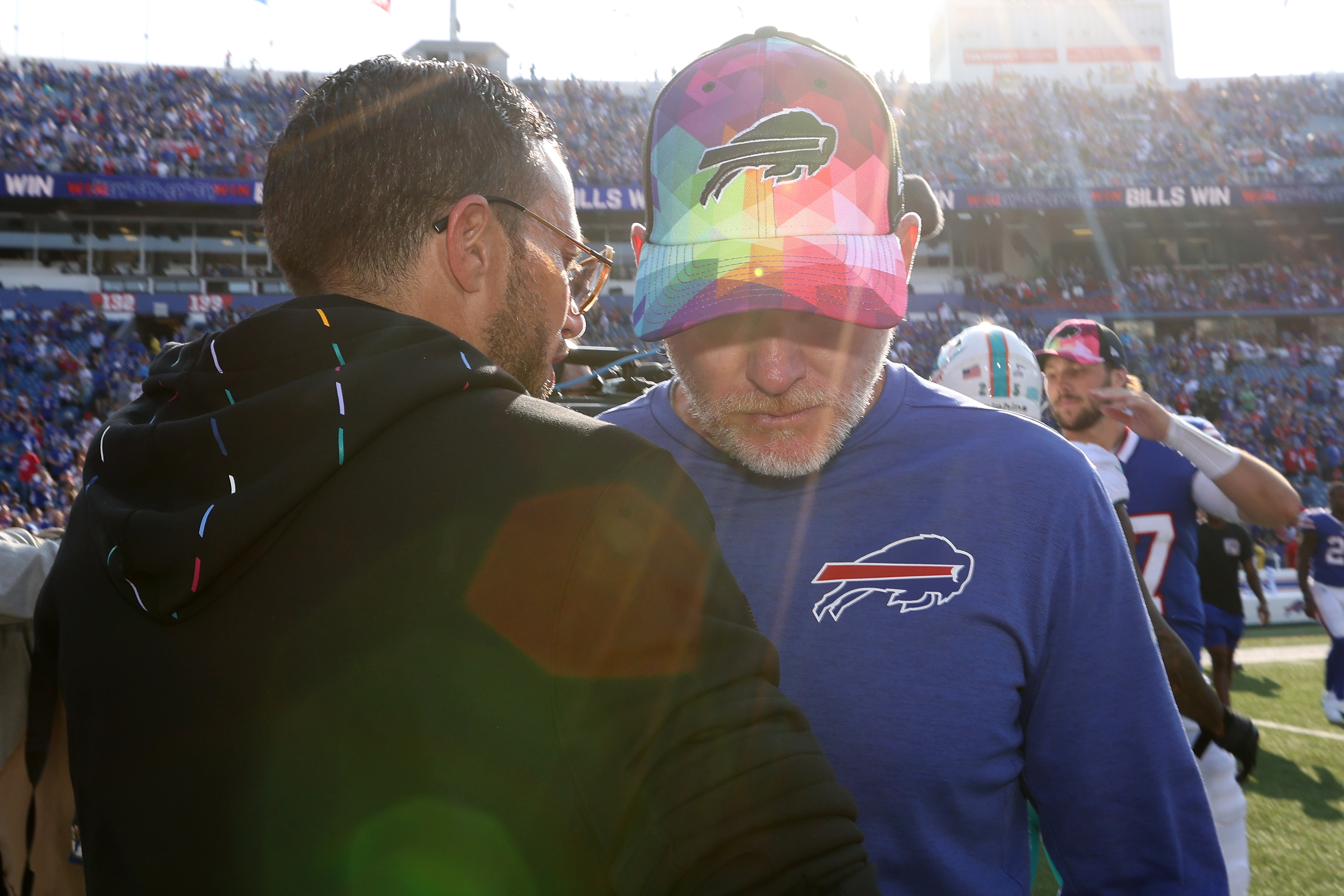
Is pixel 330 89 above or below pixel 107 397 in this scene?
above

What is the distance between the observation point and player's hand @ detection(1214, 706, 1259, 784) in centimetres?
262

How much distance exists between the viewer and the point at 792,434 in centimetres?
136

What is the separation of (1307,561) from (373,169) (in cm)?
1022

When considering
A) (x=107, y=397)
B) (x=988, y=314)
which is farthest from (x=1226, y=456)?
(x=988, y=314)

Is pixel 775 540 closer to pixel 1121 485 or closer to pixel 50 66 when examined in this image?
pixel 1121 485

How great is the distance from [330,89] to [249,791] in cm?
96

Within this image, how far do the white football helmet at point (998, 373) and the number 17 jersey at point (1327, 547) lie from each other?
6869mm

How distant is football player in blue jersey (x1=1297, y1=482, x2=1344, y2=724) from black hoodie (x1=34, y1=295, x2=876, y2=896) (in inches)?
333

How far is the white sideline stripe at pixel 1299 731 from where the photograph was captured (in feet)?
23.7

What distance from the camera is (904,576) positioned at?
129cm

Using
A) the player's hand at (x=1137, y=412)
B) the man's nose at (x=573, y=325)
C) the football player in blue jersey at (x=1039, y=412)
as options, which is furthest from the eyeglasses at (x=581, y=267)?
the player's hand at (x=1137, y=412)

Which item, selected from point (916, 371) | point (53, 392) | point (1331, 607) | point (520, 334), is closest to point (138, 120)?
point (53, 392)

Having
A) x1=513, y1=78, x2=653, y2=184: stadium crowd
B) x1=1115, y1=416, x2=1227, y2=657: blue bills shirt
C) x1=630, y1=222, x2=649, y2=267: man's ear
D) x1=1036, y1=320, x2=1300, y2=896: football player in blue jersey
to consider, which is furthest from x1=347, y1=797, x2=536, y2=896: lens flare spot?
x1=513, y1=78, x2=653, y2=184: stadium crowd

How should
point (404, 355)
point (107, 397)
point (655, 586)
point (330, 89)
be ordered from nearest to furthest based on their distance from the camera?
point (655, 586)
point (404, 355)
point (330, 89)
point (107, 397)
